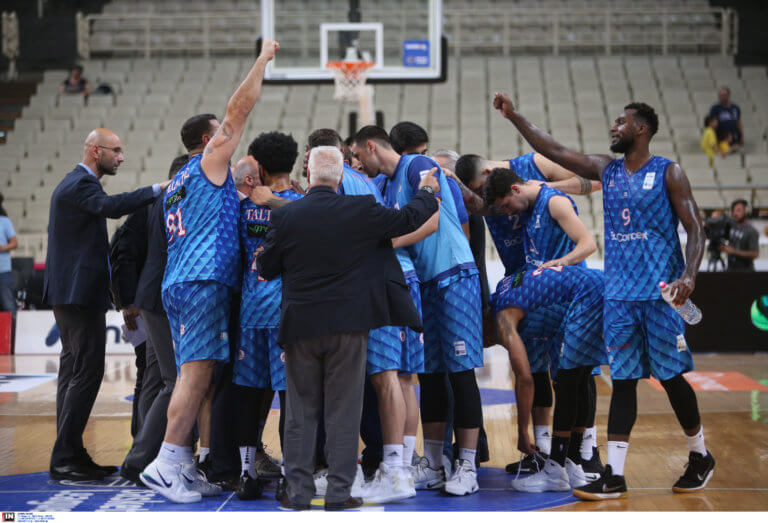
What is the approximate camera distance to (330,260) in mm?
3824

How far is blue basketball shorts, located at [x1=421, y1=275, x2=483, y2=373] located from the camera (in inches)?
174

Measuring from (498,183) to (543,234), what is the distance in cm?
39

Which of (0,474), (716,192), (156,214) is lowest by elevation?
(0,474)

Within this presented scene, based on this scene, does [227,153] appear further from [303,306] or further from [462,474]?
[462,474]

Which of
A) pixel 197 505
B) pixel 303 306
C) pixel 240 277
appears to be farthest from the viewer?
pixel 240 277

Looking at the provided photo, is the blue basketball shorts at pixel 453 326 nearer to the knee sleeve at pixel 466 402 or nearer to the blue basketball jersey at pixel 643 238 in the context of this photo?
the knee sleeve at pixel 466 402

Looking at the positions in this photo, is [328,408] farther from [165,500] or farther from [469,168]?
[469,168]

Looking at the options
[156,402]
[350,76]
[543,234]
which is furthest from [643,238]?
[350,76]

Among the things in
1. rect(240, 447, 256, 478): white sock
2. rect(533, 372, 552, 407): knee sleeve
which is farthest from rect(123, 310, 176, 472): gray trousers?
rect(533, 372, 552, 407): knee sleeve

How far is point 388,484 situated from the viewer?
13.6ft

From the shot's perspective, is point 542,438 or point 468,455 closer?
point 468,455

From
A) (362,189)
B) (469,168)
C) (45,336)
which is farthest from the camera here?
(45,336)

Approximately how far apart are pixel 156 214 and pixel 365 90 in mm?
7605

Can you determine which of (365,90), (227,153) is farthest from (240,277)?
(365,90)
